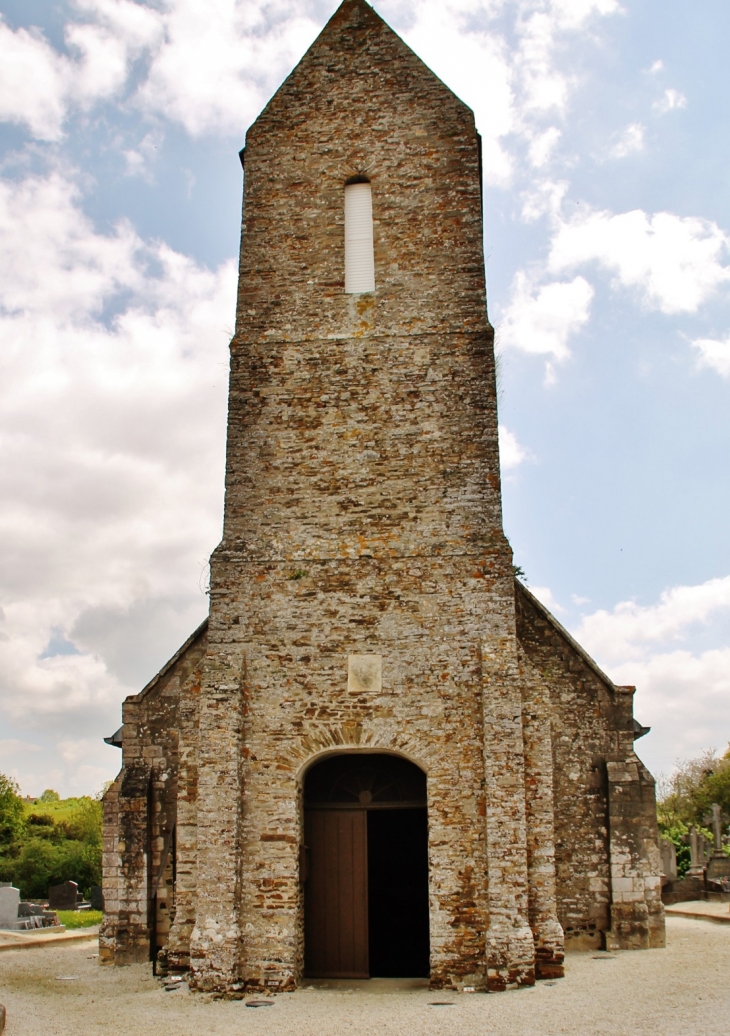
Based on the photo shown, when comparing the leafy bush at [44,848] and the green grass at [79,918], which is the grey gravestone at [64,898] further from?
the leafy bush at [44,848]

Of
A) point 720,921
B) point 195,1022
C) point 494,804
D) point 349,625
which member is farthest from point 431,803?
point 720,921

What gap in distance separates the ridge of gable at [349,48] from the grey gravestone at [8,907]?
52.0ft

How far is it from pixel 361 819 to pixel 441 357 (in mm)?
6252

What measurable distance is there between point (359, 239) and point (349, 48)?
3.38 m

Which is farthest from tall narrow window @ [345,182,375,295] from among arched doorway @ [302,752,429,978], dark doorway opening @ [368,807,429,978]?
dark doorway opening @ [368,807,429,978]

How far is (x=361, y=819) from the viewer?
36.9ft

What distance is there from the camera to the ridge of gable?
13273 mm

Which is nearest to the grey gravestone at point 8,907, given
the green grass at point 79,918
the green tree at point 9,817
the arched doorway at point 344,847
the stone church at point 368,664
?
the green grass at point 79,918

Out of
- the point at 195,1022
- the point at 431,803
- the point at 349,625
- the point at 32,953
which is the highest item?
the point at 349,625

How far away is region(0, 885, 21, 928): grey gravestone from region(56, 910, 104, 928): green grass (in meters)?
1.84

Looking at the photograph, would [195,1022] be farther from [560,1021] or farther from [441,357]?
[441,357]

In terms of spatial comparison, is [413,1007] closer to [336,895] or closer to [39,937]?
[336,895]

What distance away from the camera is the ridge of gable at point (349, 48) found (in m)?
13.3

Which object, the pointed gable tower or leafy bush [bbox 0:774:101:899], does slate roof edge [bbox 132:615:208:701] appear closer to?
the pointed gable tower
